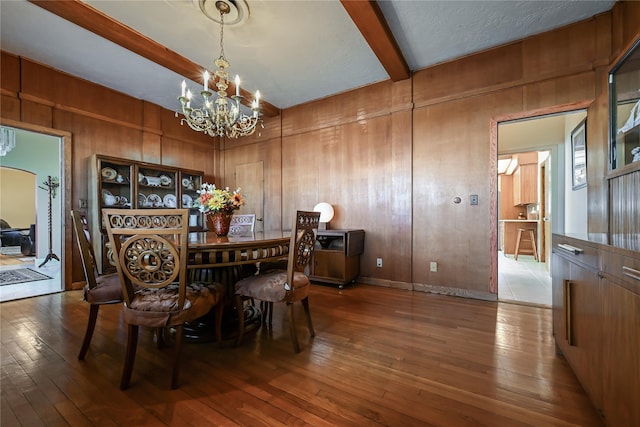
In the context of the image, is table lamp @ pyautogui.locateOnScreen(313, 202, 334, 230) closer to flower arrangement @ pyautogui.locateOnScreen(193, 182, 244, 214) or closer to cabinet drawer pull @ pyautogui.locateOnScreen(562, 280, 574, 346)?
flower arrangement @ pyautogui.locateOnScreen(193, 182, 244, 214)

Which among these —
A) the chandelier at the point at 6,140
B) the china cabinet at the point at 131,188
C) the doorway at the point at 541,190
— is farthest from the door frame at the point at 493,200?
the chandelier at the point at 6,140

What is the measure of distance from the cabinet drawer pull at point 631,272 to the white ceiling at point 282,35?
2.46 metres

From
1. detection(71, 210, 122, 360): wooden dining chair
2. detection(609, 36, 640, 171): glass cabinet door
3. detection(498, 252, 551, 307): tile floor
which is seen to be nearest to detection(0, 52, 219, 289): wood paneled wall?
detection(71, 210, 122, 360): wooden dining chair

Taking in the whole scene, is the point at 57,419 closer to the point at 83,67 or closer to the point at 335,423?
the point at 335,423

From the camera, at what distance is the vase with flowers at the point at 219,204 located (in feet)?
7.19

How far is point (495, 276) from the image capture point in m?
2.90

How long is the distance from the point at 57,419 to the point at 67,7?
3041 mm

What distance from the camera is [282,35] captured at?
2668 mm

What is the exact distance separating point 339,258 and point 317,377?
195cm

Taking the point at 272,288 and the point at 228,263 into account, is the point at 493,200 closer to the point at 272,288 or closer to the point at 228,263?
the point at 272,288

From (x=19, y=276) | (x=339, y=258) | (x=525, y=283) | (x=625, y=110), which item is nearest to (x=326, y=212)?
(x=339, y=258)

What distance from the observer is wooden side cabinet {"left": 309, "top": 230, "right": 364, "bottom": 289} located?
133 inches

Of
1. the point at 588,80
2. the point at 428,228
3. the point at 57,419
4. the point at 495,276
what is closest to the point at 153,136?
the point at 57,419

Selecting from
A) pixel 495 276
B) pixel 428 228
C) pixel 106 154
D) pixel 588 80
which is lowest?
pixel 495 276
